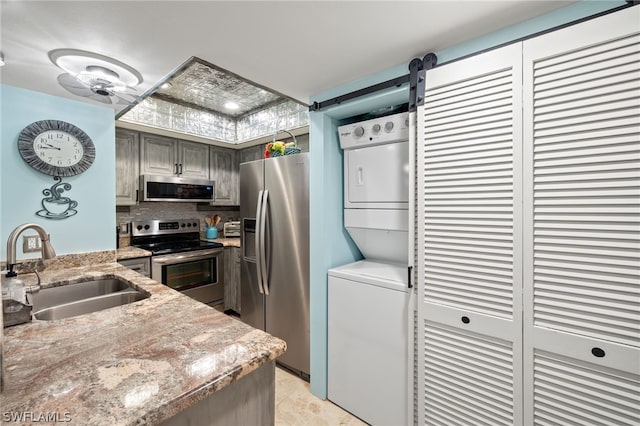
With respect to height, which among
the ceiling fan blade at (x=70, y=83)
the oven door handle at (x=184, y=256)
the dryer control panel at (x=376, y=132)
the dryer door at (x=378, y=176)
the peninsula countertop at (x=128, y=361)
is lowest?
the oven door handle at (x=184, y=256)

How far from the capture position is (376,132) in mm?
1803

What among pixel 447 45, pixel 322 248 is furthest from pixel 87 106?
pixel 447 45

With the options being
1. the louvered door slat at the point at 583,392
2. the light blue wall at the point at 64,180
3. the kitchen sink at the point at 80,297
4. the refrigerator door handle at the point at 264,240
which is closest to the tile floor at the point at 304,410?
the refrigerator door handle at the point at 264,240

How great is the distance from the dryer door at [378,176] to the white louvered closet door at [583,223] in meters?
0.69

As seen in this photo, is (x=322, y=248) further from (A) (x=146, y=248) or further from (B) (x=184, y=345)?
(A) (x=146, y=248)

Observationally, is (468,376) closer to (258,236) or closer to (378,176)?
(378,176)

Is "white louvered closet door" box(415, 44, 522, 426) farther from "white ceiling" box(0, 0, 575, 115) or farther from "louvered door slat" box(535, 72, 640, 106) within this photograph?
"white ceiling" box(0, 0, 575, 115)

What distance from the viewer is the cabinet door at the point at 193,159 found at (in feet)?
11.3

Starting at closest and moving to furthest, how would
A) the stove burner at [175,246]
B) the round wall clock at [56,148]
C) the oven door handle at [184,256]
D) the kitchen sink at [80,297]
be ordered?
the kitchen sink at [80,297]
the round wall clock at [56,148]
the oven door handle at [184,256]
the stove burner at [175,246]

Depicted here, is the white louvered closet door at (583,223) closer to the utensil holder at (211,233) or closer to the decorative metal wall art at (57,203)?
the decorative metal wall art at (57,203)

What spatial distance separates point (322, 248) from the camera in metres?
1.99

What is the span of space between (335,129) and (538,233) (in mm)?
1450

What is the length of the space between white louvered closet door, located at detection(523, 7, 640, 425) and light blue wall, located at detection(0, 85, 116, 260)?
2.88m

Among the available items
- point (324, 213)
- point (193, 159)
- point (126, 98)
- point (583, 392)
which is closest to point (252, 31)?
point (324, 213)
